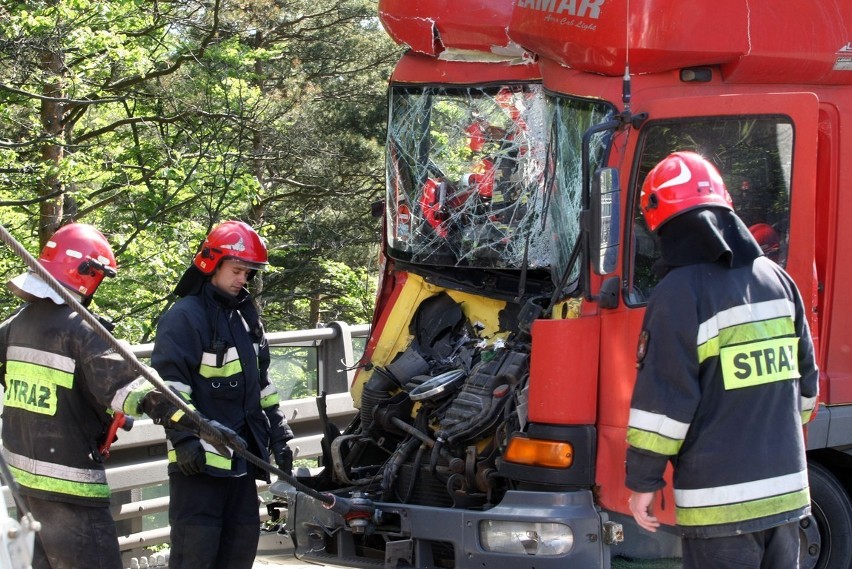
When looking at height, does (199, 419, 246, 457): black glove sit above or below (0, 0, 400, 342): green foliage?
below

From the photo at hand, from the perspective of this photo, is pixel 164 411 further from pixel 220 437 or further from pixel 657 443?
pixel 657 443

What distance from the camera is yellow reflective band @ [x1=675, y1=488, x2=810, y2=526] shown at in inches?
135

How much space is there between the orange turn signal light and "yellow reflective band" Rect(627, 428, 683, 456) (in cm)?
109

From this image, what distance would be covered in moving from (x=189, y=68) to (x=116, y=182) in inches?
71.7

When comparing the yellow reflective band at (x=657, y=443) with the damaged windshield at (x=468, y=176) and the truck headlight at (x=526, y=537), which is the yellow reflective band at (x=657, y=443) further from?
the damaged windshield at (x=468, y=176)

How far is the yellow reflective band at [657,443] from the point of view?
341 cm

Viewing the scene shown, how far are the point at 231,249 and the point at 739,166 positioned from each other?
2.28 m

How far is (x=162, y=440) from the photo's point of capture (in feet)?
20.5

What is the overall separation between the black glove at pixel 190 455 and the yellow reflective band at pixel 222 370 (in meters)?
0.35

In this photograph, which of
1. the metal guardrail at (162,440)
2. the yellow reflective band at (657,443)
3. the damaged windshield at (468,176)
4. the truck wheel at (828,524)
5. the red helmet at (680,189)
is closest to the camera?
the yellow reflective band at (657,443)

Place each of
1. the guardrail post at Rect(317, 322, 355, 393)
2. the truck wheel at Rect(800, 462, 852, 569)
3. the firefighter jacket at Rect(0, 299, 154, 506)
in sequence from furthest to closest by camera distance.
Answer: the guardrail post at Rect(317, 322, 355, 393) < the truck wheel at Rect(800, 462, 852, 569) < the firefighter jacket at Rect(0, 299, 154, 506)

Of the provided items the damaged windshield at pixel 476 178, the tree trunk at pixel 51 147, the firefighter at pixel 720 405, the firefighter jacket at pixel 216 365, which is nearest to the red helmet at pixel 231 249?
the firefighter jacket at pixel 216 365

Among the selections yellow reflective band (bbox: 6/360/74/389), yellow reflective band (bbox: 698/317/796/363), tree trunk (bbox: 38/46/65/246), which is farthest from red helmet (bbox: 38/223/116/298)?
tree trunk (bbox: 38/46/65/246)

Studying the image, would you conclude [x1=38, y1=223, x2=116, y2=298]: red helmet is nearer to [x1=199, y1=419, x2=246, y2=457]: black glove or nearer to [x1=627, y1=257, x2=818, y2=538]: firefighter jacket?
[x1=199, y1=419, x2=246, y2=457]: black glove
